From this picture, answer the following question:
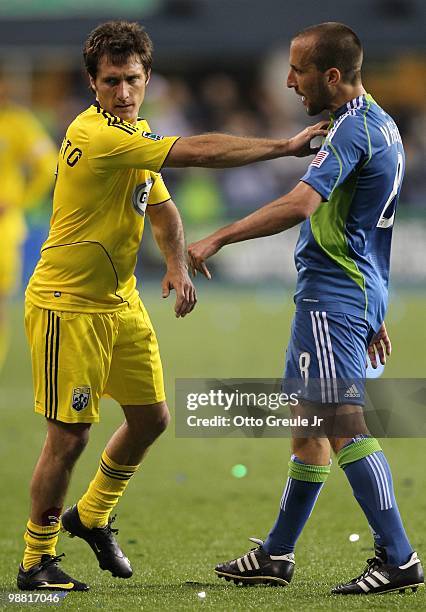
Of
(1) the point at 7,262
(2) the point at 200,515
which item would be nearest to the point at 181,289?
(2) the point at 200,515

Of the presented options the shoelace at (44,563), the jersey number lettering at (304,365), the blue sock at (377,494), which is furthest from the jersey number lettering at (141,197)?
the shoelace at (44,563)

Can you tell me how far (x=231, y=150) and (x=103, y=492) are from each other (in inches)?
62.8

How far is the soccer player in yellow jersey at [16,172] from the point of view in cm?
1095

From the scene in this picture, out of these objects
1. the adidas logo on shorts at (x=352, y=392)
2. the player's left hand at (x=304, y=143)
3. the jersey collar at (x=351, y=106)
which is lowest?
the adidas logo on shorts at (x=352, y=392)

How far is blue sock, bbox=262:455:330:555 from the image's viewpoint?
489 centimetres

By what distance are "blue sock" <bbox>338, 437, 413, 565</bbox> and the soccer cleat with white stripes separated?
0.03m

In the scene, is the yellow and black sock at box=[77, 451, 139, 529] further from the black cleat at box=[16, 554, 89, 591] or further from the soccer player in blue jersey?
the soccer player in blue jersey

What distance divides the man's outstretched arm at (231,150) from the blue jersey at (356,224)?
0.12 meters

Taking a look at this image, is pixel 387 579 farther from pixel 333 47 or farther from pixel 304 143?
pixel 333 47

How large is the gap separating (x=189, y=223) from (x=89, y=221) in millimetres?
13462

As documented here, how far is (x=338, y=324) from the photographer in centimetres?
471

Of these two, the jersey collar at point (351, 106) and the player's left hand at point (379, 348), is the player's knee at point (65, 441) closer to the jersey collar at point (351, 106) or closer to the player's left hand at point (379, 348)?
the player's left hand at point (379, 348)

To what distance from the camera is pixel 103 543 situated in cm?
525

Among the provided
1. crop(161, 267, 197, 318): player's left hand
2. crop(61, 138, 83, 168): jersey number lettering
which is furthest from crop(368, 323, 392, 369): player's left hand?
crop(61, 138, 83, 168): jersey number lettering
